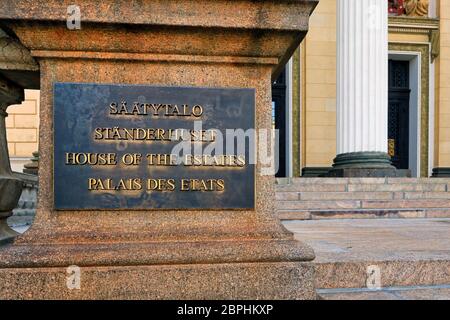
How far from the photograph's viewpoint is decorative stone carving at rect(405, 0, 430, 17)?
1777 centimetres

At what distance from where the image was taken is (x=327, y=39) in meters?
17.1

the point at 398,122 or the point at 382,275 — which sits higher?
the point at 398,122

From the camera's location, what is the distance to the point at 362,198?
912 centimetres

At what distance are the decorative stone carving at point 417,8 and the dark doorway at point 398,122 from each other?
219 cm

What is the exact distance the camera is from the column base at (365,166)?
1114 cm

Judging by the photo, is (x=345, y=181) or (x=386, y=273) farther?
(x=345, y=181)

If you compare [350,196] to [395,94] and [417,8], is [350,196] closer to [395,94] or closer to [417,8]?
[395,94]

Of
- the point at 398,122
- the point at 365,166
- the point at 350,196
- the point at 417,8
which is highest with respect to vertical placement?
the point at 417,8

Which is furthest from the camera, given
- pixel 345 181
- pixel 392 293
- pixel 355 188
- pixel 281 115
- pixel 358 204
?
pixel 281 115

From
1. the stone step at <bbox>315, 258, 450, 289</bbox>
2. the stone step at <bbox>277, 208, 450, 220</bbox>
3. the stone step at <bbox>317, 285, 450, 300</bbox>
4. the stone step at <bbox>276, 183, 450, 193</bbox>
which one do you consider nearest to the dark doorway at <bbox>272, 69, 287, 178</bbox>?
the stone step at <bbox>276, 183, 450, 193</bbox>

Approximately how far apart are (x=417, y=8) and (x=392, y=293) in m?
18.2

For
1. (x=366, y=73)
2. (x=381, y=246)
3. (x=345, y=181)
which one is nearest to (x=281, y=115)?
(x=366, y=73)

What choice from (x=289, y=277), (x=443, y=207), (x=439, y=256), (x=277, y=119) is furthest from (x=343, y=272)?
(x=277, y=119)
